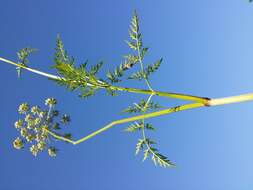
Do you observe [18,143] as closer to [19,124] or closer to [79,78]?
[19,124]

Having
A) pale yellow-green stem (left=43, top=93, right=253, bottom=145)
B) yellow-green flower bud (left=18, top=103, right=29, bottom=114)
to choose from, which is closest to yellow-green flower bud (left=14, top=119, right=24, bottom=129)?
yellow-green flower bud (left=18, top=103, right=29, bottom=114)

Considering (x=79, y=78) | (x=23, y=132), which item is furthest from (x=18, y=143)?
(x=79, y=78)

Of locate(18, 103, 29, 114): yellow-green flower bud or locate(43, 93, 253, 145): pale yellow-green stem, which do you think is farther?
locate(18, 103, 29, 114): yellow-green flower bud

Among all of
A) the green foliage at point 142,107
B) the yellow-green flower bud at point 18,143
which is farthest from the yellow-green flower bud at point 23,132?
the green foliage at point 142,107

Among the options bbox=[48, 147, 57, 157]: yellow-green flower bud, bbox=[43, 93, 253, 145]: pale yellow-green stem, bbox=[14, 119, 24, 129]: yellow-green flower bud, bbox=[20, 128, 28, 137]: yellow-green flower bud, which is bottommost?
bbox=[43, 93, 253, 145]: pale yellow-green stem

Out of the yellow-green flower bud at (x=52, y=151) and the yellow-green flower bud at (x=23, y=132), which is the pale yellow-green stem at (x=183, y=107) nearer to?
the yellow-green flower bud at (x=52, y=151)

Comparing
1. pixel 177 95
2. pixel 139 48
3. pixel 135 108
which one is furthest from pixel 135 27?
pixel 177 95

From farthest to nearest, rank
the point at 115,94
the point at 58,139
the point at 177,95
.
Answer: the point at 58,139
the point at 115,94
the point at 177,95

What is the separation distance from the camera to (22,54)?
514cm

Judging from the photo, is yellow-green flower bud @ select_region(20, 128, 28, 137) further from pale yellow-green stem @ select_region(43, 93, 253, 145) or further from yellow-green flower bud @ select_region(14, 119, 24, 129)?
pale yellow-green stem @ select_region(43, 93, 253, 145)

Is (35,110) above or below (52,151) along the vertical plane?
above

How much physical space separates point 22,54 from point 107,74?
4.62ft

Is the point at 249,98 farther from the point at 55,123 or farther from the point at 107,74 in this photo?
the point at 55,123

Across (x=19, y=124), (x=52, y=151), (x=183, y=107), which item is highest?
(x=19, y=124)
